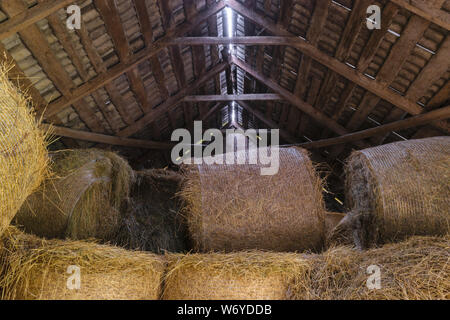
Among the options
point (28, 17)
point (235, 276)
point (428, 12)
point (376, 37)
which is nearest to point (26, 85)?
point (28, 17)

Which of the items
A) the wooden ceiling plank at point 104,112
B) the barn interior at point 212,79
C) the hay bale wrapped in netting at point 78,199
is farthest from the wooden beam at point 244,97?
the hay bale wrapped in netting at point 78,199

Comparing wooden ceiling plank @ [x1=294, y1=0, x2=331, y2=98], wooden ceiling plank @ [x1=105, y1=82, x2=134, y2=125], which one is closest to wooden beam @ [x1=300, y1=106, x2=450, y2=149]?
wooden ceiling plank @ [x1=294, y1=0, x2=331, y2=98]

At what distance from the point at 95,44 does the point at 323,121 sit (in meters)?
3.95

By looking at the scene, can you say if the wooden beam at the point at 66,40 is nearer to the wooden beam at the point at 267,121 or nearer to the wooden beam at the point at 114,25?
the wooden beam at the point at 114,25

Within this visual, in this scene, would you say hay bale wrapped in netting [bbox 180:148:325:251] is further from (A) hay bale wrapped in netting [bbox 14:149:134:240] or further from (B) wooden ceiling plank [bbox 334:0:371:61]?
(B) wooden ceiling plank [bbox 334:0:371:61]

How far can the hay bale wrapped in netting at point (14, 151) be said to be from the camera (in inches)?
81.4

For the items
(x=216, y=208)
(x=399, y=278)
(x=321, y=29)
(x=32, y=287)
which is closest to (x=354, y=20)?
(x=321, y=29)

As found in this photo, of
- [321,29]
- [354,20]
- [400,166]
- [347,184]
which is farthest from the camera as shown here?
[321,29]

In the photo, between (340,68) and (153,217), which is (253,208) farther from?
(340,68)

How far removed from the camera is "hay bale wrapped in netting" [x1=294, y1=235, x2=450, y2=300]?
1.97 meters

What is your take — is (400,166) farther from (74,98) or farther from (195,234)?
(74,98)

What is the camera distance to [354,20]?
14.4 ft

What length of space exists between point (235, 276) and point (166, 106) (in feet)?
15.4

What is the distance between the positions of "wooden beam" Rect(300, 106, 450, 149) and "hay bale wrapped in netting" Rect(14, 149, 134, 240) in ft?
12.5
